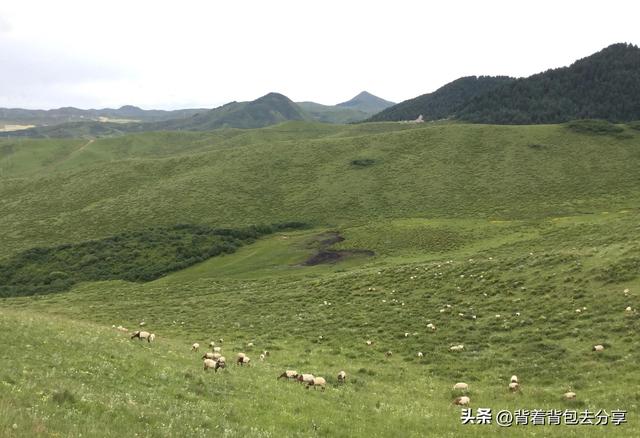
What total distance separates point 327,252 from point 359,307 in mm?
29700

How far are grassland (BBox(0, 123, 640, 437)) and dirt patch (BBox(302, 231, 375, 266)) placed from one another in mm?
1418

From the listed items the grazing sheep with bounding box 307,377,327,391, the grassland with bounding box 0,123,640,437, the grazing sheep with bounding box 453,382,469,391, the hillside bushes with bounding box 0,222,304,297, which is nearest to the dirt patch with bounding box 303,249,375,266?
the grassland with bounding box 0,123,640,437

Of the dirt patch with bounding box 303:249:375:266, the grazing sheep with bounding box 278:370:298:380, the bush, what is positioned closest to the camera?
the grazing sheep with bounding box 278:370:298:380

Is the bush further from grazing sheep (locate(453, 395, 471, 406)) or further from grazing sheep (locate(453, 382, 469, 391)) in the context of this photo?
grazing sheep (locate(453, 395, 471, 406))

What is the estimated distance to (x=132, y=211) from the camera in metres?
99.6

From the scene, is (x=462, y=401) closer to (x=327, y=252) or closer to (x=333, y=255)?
(x=333, y=255)

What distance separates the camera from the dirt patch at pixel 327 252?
63.8 meters

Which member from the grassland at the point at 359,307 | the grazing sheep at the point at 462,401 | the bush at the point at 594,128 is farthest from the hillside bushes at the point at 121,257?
the bush at the point at 594,128

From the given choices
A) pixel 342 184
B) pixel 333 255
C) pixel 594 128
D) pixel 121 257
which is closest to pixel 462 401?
pixel 333 255

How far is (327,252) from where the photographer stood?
67.6m

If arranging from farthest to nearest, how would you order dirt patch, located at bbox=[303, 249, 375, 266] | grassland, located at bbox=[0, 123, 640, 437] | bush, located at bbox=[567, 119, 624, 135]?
bush, located at bbox=[567, 119, 624, 135] < dirt patch, located at bbox=[303, 249, 375, 266] < grassland, located at bbox=[0, 123, 640, 437]

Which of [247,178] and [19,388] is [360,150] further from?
[19,388]

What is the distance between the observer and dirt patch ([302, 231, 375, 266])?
209 feet

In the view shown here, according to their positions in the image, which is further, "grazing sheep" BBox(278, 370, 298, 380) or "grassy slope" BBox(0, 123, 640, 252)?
"grassy slope" BBox(0, 123, 640, 252)
